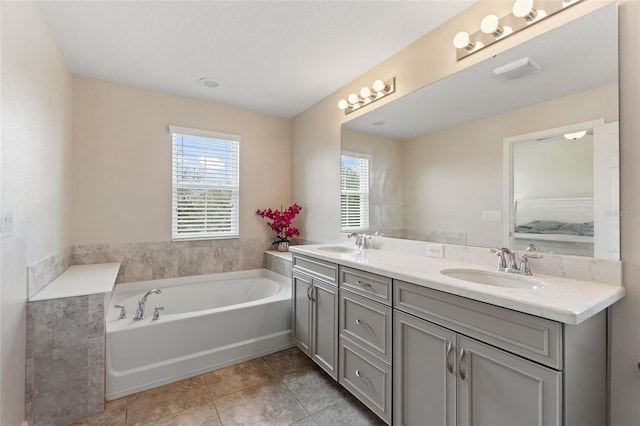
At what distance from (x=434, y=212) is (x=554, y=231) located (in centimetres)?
71

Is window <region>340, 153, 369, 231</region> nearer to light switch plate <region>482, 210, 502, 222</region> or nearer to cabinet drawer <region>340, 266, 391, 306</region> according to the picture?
cabinet drawer <region>340, 266, 391, 306</region>

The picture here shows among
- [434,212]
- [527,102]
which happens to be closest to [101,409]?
[434,212]

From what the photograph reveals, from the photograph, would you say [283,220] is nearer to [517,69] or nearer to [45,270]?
[45,270]

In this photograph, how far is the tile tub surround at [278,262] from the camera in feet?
10.00

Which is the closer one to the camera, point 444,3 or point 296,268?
point 444,3

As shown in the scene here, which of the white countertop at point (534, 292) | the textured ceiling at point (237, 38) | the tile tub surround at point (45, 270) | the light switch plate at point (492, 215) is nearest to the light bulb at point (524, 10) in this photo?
the textured ceiling at point (237, 38)

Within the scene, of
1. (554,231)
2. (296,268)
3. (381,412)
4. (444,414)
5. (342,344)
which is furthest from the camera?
(296,268)

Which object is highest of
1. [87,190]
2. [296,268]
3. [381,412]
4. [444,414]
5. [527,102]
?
[527,102]

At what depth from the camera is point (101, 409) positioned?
1.79 metres

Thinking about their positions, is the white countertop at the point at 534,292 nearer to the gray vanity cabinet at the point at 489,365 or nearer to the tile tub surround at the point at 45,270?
the gray vanity cabinet at the point at 489,365

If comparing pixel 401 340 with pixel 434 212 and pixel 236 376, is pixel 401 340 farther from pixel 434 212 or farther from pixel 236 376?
pixel 236 376

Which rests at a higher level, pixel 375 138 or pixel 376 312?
pixel 375 138

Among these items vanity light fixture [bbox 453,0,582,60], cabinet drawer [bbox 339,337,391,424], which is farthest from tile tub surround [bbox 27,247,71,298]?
vanity light fixture [bbox 453,0,582,60]

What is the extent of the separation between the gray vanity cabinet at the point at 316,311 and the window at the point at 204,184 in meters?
1.32
